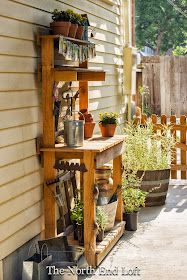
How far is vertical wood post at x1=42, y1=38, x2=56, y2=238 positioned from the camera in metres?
5.86

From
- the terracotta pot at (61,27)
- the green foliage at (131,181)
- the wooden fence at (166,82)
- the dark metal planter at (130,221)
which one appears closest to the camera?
the terracotta pot at (61,27)

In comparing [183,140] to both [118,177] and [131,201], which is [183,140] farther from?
[118,177]

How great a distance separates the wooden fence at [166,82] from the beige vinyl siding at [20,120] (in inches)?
471

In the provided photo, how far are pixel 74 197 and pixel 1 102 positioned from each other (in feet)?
7.40

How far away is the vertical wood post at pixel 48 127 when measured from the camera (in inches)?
231

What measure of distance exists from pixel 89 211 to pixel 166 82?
42.0 ft

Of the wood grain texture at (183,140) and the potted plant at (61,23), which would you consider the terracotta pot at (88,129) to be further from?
the wood grain texture at (183,140)

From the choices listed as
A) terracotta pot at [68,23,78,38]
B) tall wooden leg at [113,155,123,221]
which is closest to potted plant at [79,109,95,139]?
tall wooden leg at [113,155,123,221]

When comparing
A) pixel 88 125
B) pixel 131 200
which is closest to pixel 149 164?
pixel 131 200

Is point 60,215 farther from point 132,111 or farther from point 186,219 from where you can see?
point 132,111

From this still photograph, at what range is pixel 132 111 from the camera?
10891mm

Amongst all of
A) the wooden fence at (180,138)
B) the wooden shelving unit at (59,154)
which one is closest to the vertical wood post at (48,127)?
the wooden shelving unit at (59,154)

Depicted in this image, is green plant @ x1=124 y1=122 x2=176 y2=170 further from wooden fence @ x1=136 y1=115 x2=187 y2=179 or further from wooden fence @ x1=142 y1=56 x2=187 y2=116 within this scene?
wooden fence @ x1=142 y1=56 x2=187 y2=116

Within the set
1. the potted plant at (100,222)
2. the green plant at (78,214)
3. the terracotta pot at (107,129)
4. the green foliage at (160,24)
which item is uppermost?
the green foliage at (160,24)
